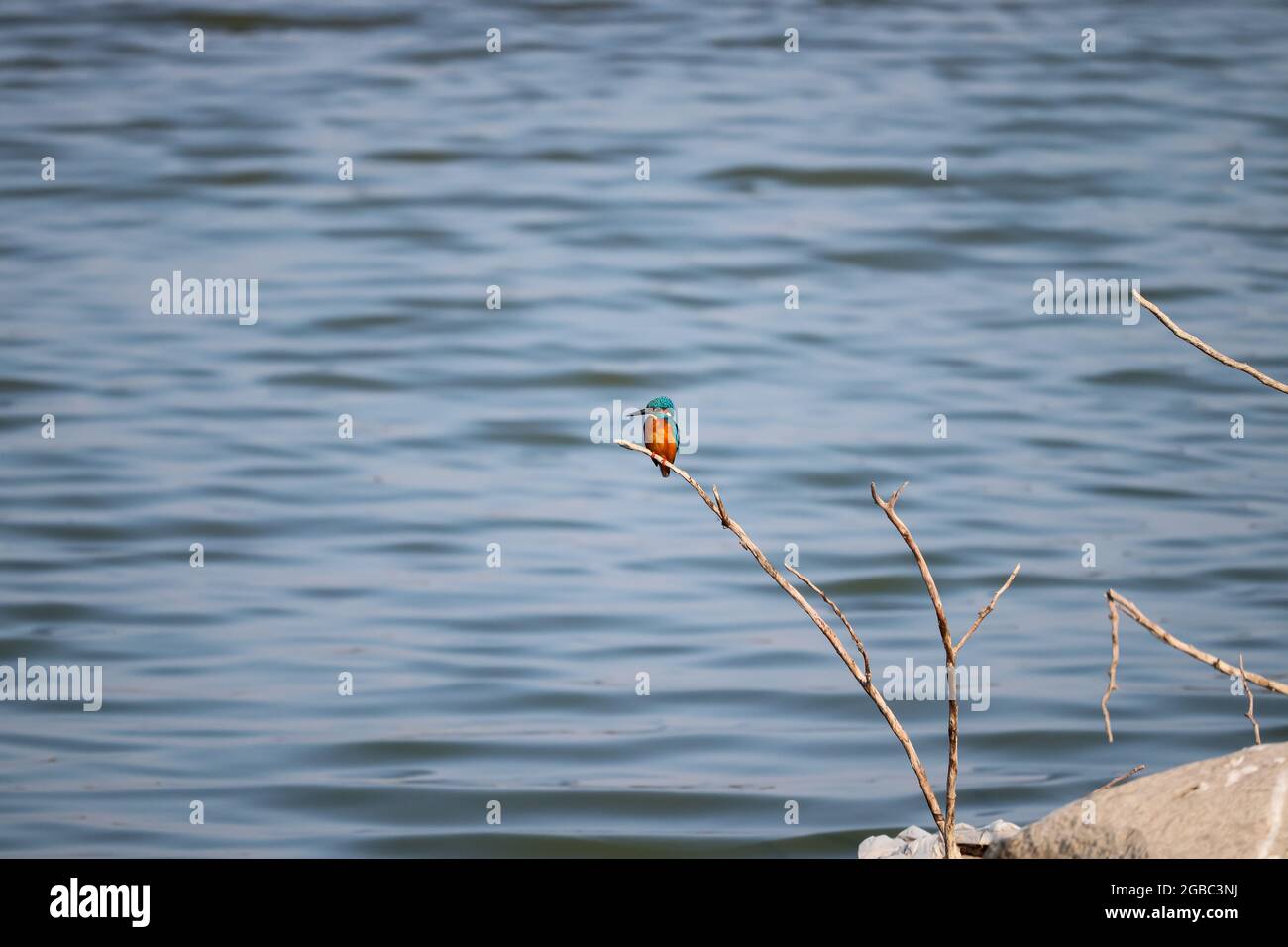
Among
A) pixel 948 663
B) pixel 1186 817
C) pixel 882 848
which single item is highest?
pixel 948 663

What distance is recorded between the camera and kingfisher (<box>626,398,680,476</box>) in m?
3.80

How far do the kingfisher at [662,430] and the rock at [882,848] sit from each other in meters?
1.45

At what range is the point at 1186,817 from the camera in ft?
12.1

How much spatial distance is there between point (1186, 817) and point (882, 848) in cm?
120

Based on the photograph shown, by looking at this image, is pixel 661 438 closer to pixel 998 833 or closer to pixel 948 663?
pixel 948 663

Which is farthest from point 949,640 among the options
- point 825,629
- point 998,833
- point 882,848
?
point 882,848

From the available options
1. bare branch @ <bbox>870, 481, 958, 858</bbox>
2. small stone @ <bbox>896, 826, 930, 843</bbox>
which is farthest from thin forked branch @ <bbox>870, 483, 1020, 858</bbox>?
→ small stone @ <bbox>896, 826, 930, 843</bbox>

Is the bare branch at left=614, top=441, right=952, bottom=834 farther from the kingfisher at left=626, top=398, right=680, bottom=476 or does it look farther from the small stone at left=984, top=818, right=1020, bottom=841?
the small stone at left=984, top=818, right=1020, bottom=841

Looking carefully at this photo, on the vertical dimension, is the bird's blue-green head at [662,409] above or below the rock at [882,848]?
above

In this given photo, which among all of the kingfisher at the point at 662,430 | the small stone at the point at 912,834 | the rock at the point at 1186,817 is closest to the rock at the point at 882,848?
the small stone at the point at 912,834

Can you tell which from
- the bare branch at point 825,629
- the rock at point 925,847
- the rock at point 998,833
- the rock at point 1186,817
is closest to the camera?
the bare branch at point 825,629

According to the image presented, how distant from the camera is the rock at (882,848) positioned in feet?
15.2

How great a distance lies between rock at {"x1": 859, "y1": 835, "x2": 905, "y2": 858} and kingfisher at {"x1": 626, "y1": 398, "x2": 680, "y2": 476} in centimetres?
145

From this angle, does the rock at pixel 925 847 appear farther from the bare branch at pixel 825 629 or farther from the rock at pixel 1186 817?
the bare branch at pixel 825 629
